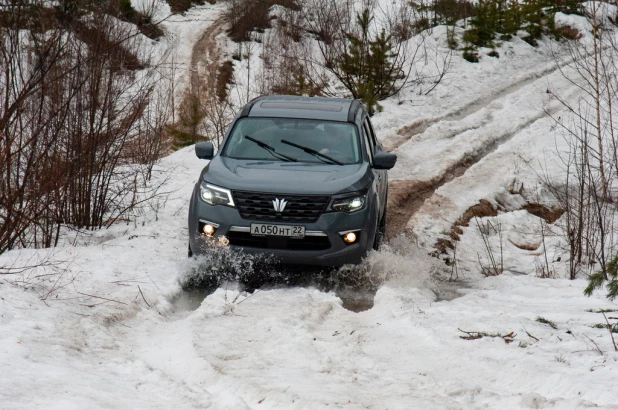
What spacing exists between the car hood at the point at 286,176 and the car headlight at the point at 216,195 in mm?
56

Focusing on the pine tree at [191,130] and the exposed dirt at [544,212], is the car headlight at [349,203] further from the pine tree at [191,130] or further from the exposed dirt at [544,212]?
the pine tree at [191,130]

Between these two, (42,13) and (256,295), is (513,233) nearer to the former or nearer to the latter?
(256,295)

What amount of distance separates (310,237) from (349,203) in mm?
531

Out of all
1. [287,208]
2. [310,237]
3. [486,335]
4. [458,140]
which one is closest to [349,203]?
[310,237]

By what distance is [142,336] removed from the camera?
521cm

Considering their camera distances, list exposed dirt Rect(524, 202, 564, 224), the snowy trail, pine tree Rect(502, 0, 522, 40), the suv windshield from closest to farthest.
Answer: the suv windshield
exposed dirt Rect(524, 202, 564, 224)
the snowy trail
pine tree Rect(502, 0, 522, 40)

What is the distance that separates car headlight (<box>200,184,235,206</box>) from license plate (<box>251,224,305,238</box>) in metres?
0.37

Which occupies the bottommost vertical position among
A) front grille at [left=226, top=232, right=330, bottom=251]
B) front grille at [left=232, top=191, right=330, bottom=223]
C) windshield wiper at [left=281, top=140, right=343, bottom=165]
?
front grille at [left=226, top=232, right=330, bottom=251]

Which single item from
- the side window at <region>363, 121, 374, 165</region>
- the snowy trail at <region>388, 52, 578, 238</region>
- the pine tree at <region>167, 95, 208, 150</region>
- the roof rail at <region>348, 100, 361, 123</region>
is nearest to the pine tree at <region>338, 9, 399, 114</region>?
the snowy trail at <region>388, 52, 578, 238</region>

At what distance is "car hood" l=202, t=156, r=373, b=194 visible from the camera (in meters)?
6.90

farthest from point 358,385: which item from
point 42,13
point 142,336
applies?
point 42,13

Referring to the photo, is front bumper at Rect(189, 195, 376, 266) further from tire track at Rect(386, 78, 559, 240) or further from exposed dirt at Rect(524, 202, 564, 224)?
exposed dirt at Rect(524, 202, 564, 224)

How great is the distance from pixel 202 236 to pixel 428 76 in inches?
695

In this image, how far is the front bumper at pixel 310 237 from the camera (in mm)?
6793
